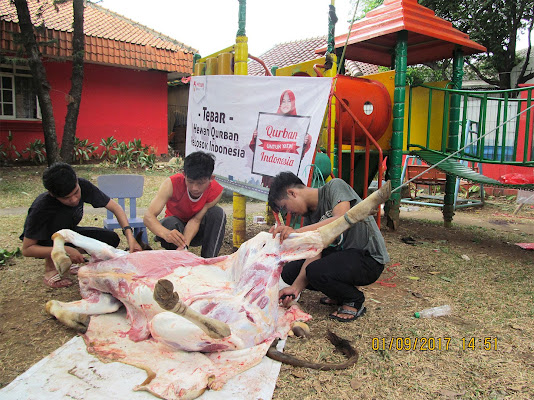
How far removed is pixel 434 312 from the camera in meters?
3.11

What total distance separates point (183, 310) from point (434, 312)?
2.07 m

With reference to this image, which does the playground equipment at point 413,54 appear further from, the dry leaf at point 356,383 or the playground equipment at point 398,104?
the dry leaf at point 356,383

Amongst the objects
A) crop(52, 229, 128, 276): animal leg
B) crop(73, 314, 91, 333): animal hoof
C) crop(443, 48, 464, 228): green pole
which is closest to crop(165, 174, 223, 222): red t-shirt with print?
crop(52, 229, 128, 276): animal leg

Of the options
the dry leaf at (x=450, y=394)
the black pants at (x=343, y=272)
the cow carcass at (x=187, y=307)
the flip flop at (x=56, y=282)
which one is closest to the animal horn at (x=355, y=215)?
the cow carcass at (x=187, y=307)

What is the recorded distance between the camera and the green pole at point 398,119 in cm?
552

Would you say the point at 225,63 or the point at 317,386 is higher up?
the point at 225,63

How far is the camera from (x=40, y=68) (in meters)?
9.28

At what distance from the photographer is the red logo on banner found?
3850 millimetres

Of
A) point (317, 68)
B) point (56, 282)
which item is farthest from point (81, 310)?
point (317, 68)

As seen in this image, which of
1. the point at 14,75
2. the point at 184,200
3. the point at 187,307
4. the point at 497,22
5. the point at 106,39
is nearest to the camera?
the point at 187,307

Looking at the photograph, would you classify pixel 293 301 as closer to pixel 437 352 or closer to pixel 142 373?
pixel 437 352

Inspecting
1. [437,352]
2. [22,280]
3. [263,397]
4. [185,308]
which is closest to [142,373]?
[185,308]

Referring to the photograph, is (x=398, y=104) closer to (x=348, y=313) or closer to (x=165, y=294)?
(x=348, y=313)

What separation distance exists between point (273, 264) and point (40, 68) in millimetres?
9217
